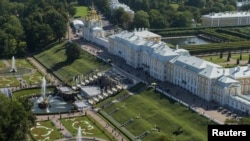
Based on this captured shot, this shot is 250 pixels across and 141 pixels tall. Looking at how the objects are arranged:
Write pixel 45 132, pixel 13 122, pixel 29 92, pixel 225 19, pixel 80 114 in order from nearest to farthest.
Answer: pixel 13 122 → pixel 45 132 → pixel 80 114 → pixel 29 92 → pixel 225 19

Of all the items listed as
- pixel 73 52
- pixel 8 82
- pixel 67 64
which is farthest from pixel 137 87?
pixel 8 82

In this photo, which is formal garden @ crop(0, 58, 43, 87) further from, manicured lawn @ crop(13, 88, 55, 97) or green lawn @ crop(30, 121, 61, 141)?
green lawn @ crop(30, 121, 61, 141)

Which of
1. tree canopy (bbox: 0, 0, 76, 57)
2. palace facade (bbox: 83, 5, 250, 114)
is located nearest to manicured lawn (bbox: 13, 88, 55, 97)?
palace facade (bbox: 83, 5, 250, 114)

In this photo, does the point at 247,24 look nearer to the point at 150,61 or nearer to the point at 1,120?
the point at 150,61

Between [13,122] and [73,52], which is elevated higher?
[73,52]

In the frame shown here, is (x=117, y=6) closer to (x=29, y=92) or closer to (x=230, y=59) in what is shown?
(x=230, y=59)

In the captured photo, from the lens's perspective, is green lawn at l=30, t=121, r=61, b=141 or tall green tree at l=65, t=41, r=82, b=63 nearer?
green lawn at l=30, t=121, r=61, b=141

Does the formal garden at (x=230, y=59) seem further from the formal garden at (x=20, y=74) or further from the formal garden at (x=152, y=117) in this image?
the formal garden at (x=20, y=74)
